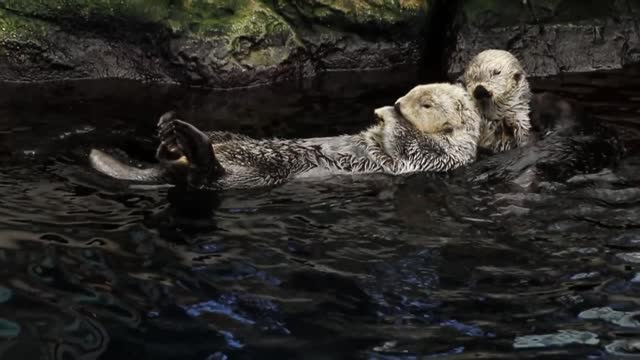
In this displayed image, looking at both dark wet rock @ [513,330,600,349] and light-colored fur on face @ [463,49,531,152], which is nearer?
dark wet rock @ [513,330,600,349]

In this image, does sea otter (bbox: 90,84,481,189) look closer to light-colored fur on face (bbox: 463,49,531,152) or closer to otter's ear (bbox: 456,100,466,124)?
otter's ear (bbox: 456,100,466,124)

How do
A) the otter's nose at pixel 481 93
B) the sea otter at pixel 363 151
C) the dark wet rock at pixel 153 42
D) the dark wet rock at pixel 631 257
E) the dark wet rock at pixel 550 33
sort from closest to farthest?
the dark wet rock at pixel 631 257, the sea otter at pixel 363 151, the otter's nose at pixel 481 93, the dark wet rock at pixel 153 42, the dark wet rock at pixel 550 33

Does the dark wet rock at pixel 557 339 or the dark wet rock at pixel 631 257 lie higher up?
the dark wet rock at pixel 631 257

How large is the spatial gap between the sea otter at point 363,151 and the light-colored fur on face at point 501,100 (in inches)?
16.1

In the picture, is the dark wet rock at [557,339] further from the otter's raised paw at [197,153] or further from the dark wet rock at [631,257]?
the otter's raised paw at [197,153]

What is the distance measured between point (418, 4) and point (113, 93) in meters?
3.31

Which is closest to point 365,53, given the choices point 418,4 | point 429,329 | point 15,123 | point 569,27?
point 418,4

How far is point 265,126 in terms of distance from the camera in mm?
6754

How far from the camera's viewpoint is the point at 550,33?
338 inches

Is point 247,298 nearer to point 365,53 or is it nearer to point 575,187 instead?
point 575,187

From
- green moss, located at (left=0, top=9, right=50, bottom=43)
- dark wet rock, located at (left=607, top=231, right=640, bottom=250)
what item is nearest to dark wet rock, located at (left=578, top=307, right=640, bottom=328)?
dark wet rock, located at (left=607, top=231, right=640, bottom=250)

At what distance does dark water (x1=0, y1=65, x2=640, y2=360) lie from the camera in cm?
352

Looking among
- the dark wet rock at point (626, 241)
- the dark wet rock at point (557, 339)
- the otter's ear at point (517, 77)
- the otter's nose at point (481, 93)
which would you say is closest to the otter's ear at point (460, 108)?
the otter's nose at point (481, 93)

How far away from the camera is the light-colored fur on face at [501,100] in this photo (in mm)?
6066
